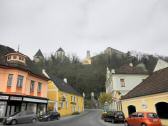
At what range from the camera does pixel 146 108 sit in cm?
2203

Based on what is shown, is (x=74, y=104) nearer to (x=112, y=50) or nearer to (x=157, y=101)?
(x=157, y=101)

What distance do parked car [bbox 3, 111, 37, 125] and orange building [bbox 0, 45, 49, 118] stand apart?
3900mm

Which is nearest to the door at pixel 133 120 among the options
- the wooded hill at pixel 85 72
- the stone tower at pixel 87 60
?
the wooded hill at pixel 85 72

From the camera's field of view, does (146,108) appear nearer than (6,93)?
Yes

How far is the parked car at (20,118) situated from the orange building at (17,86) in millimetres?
3900

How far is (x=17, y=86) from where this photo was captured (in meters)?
27.7

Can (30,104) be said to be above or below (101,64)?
below

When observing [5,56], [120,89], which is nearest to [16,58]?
[5,56]

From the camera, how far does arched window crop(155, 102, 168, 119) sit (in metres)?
19.8

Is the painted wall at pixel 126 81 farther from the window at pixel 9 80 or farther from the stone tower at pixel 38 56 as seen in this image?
the stone tower at pixel 38 56

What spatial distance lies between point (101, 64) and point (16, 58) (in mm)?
64884

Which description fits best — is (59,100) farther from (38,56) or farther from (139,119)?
(38,56)

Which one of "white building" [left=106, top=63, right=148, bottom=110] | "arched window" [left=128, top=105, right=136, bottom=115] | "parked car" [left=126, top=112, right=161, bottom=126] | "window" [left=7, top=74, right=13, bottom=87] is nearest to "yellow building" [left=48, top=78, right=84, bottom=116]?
"white building" [left=106, top=63, right=148, bottom=110]

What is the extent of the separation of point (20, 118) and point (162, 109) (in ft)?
51.0
